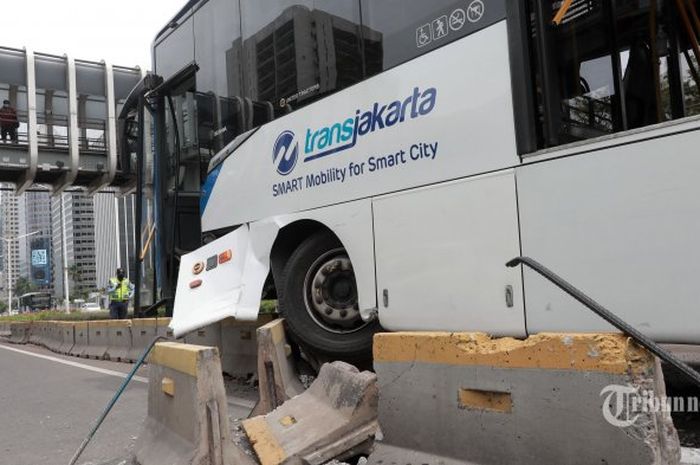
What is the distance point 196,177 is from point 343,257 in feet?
9.81

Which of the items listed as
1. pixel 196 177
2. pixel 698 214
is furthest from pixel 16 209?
pixel 698 214

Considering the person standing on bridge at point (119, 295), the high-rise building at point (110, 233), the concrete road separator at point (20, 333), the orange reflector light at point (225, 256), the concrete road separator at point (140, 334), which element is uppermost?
the high-rise building at point (110, 233)

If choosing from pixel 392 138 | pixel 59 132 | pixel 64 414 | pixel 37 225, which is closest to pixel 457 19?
pixel 392 138

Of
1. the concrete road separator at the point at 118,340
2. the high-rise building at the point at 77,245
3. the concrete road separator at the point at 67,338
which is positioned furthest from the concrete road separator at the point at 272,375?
the high-rise building at the point at 77,245

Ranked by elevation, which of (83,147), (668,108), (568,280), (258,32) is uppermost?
(83,147)

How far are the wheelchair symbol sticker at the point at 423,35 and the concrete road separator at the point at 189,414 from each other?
2656mm

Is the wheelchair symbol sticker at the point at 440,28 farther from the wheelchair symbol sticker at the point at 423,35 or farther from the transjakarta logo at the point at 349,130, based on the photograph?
the transjakarta logo at the point at 349,130

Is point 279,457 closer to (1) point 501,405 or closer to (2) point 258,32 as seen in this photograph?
(1) point 501,405

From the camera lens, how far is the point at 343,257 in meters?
5.29

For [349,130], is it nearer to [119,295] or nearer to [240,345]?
[240,345]

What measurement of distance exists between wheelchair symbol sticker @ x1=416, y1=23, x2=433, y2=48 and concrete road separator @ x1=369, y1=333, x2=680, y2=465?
2206 millimetres

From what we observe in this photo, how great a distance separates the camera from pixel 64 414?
6328 millimetres

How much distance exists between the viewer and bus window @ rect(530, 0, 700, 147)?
396 centimetres

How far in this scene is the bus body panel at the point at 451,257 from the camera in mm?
3926
